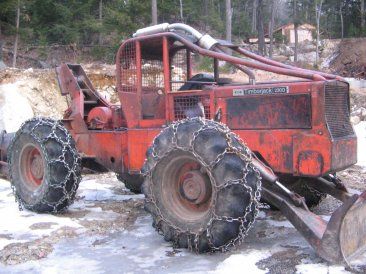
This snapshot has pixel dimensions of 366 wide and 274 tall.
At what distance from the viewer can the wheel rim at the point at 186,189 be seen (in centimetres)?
529

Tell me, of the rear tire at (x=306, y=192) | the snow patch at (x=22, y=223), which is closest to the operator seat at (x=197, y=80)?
the rear tire at (x=306, y=192)

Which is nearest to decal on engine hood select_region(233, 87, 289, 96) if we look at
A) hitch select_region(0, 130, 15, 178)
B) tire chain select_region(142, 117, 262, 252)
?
tire chain select_region(142, 117, 262, 252)

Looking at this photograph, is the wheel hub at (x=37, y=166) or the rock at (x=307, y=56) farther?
the rock at (x=307, y=56)

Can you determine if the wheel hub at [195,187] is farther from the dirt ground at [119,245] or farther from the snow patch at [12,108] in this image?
the snow patch at [12,108]

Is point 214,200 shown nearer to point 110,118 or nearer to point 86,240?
point 86,240

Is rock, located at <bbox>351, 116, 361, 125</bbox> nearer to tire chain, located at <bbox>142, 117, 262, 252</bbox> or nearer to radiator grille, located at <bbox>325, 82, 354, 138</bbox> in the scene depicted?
radiator grille, located at <bbox>325, 82, 354, 138</bbox>

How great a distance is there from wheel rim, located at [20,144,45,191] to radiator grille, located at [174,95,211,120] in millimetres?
2268

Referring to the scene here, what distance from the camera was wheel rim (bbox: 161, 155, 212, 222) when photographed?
5289 millimetres

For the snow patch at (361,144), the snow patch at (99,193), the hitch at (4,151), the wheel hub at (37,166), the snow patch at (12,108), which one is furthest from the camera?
the snow patch at (12,108)

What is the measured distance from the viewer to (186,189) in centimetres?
542

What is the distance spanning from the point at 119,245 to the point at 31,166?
8.43ft

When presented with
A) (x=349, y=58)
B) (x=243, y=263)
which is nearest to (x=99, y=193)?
(x=243, y=263)

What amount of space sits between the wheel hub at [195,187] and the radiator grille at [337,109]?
1400 mm

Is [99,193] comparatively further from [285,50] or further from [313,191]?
[285,50]
